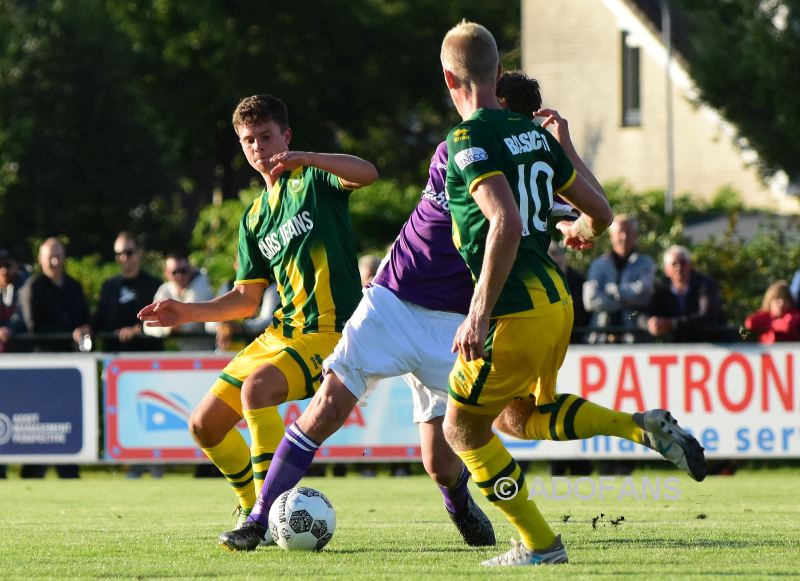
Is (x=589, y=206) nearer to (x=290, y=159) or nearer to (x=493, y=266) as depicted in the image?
(x=493, y=266)

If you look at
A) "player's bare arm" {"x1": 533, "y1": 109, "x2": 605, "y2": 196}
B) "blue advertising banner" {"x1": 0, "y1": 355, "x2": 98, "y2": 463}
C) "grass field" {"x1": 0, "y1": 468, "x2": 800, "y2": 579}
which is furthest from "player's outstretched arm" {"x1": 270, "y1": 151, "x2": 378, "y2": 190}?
"blue advertising banner" {"x1": 0, "y1": 355, "x2": 98, "y2": 463}

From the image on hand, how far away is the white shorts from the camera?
745cm

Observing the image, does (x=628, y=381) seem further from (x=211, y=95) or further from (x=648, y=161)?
(x=211, y=95)

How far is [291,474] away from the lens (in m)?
7.57

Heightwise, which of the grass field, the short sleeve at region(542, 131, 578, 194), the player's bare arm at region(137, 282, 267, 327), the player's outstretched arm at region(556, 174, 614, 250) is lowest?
the grass field

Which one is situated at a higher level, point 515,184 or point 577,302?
point 515,184

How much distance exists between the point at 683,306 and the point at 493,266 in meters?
8.91

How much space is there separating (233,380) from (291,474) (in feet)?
2.70

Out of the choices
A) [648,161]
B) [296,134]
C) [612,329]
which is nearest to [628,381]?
[612,329]

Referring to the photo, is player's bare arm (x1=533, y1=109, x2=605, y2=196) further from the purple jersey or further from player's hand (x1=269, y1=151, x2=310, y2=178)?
player's hand (x1=269, y1=151, x2=310, y2=178)

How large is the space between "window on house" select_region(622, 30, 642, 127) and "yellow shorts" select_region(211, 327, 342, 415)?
27.5 metres

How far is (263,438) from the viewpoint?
8.09 metres

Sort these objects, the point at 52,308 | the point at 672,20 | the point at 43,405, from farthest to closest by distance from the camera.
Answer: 1. the point at 672,20
2. the point at 52,308
3. the point at 43,405

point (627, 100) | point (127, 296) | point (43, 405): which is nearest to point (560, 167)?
point (43, 405)
